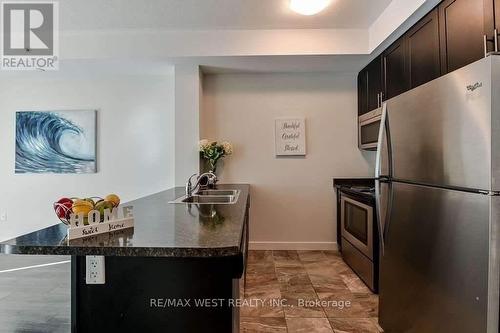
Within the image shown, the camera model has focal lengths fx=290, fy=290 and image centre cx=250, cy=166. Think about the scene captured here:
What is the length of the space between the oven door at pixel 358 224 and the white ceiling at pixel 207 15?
1805 millimetres

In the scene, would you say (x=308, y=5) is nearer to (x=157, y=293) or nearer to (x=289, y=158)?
(x=289, y=158)

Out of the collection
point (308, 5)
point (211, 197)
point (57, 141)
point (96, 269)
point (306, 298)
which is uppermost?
point (308, 5)

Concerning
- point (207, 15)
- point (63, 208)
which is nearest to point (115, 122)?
point (207, 15)

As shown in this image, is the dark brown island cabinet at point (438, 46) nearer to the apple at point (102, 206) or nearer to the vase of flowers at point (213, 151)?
the vase of flowers at point (213, 151)

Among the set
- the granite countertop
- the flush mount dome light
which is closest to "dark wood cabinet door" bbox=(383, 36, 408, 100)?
the flush mount dome light

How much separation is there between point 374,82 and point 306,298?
7.71 feet

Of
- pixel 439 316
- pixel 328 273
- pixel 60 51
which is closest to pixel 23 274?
pixel 60 51

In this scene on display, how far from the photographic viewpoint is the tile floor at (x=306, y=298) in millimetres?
2074

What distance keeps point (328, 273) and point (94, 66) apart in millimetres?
3518

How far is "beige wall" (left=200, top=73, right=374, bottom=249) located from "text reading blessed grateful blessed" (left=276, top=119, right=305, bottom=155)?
0.08 m

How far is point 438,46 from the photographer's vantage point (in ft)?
6.72

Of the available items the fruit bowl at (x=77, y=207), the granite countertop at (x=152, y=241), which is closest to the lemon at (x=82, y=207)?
the fruit bowl at (x=77, y=207)

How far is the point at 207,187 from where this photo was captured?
125 inches

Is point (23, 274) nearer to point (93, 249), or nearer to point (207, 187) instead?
point (207, 187)
